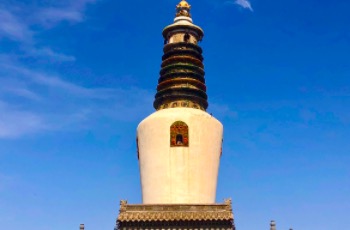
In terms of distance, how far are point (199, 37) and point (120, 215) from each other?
16.6 meters

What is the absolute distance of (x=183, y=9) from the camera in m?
47.1

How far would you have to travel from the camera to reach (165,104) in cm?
4309

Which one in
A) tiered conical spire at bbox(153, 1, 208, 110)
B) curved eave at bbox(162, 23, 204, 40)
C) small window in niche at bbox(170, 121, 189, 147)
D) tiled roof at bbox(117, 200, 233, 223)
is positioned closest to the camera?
tiled roof at bbox(117, 200, 233, 223)

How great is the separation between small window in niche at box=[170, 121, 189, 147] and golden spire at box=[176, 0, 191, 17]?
10.8m

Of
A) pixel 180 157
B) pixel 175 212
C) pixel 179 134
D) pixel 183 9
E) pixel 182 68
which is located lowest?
pixel 175 212

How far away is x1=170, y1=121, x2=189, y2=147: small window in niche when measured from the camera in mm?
39750

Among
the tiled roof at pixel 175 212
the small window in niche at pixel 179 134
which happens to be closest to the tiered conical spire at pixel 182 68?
the small window in niche at pixel 179 134

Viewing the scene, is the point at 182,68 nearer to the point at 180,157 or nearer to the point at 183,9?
the point at 183,9

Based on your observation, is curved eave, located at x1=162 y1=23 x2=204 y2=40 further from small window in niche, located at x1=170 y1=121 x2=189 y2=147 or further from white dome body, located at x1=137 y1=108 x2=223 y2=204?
small window in niche, located at x1=170 y1=121 x2=189 y2=147

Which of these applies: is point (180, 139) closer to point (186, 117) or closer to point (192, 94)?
point (186, 117)

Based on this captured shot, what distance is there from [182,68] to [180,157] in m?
8.03

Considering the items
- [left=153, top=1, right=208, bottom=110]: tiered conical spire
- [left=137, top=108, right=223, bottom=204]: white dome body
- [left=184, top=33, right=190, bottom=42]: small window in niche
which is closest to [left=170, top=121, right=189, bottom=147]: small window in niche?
[left=137, top=108, right=223, bottom=204]: white dome body

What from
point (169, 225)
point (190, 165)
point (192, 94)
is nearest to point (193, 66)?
point (192, 94)

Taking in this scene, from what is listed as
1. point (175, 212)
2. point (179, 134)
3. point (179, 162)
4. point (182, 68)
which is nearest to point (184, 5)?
point (182, 68)
